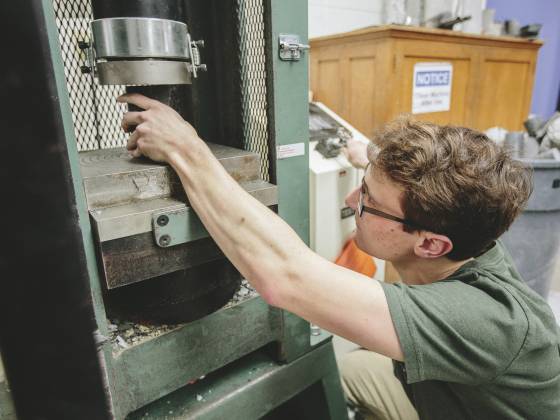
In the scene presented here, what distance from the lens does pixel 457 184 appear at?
0.83 metres

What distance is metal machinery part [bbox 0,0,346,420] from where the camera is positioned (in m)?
0.27

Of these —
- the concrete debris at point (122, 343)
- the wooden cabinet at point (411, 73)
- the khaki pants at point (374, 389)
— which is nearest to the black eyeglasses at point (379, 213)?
the concrete debris at point (122, 343)

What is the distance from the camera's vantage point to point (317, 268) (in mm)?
707

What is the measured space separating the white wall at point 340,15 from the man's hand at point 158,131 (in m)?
1.85

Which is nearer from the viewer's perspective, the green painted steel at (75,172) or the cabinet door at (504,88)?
the green painted steel at (75,172)

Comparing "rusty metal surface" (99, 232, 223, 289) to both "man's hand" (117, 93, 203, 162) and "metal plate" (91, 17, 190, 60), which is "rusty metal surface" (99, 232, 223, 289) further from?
"metal plate" (91, 17, 190, 60)

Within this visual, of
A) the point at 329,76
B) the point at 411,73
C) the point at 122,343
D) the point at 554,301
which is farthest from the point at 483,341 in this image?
the point at 554,301

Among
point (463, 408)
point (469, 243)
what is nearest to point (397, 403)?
point (463, 408)

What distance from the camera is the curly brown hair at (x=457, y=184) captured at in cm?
83

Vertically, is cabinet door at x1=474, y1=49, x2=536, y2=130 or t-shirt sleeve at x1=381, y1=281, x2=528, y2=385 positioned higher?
cabinet door at x1=474, y1=49, x2=536, y2=130

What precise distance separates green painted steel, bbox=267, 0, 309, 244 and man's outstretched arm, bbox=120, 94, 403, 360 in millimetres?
169

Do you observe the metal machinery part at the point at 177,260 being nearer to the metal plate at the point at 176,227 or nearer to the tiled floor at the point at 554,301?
the metal plate at the point at 176,227

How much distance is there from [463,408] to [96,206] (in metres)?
Answer: 0.85

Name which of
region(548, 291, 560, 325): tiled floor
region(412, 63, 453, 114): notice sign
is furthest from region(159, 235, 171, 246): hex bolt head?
region(548, 291, 560, 325): tiled floor
